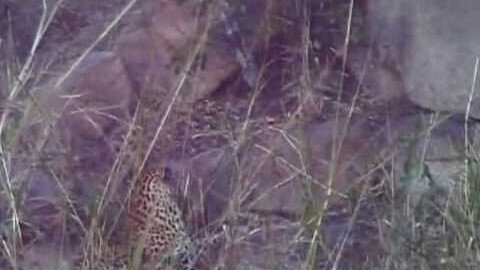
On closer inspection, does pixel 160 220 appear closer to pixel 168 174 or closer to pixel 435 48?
pixel 168 174

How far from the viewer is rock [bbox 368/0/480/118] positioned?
5.14 metres

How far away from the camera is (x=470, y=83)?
5.13m

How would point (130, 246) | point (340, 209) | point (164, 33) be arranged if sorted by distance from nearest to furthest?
point (130, 246) < point (340, 209) < point (164, 33)

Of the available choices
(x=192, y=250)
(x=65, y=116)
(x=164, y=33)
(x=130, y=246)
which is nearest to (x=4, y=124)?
(x=130, y=246)

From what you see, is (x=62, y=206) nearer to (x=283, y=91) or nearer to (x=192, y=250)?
(x=192, y=250)

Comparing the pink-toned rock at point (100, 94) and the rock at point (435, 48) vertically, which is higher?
the rock at point (435, 48)

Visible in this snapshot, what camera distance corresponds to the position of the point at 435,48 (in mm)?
5230

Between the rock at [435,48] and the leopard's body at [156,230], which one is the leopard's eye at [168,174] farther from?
the rock at [435,48]

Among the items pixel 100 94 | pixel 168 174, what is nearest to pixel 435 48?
pixel 168 174

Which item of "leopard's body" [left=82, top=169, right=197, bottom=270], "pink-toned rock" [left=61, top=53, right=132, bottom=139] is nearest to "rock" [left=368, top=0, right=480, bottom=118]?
"pink-toned rock" [left=61, top=53, right=132, bottom=139]

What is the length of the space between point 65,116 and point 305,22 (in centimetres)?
117

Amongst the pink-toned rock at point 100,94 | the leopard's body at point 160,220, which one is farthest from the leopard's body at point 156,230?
the pink-toned rock at point 100,94

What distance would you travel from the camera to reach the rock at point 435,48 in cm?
514

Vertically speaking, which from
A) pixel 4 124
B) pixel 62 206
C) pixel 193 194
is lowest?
pixel 193 194
